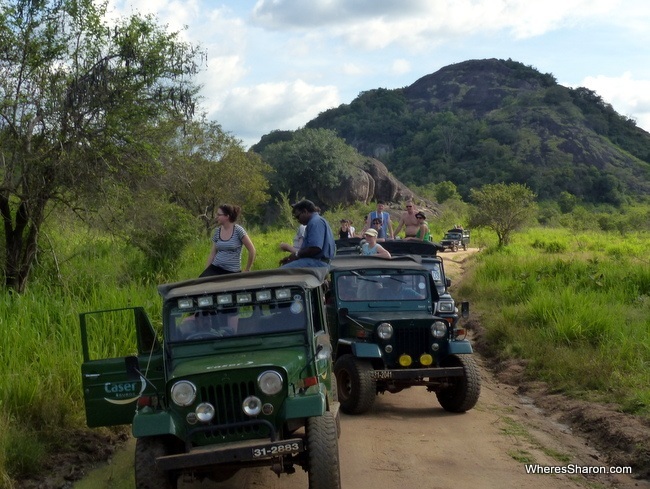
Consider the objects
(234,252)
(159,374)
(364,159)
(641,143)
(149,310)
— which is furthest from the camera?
(641,143)

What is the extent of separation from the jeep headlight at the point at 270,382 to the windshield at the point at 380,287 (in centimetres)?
430

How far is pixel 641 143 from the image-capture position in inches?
4114

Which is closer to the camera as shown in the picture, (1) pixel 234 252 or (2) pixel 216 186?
(1) pixel 234 252

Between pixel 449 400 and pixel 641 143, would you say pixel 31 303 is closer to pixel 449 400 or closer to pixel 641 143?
pixel 449 400

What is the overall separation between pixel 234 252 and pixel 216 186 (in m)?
19.5

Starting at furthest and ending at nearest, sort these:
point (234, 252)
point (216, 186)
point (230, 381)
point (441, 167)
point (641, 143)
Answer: point (641, 143) < point (441, 167) < point (216, 186) < point (234, 252) < point (230, 381)

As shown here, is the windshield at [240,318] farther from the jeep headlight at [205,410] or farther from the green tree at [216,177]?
the green tree at [216,177]

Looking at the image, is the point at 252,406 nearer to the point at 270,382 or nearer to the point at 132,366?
the point at 270,382

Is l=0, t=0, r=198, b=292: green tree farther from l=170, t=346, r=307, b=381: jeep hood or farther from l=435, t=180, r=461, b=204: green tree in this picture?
l=435, t=180, r=461, b=204: green tree

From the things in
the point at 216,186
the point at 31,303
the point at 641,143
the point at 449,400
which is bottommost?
the point at 449,400

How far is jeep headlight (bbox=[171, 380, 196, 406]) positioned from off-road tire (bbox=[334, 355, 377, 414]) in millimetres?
3182

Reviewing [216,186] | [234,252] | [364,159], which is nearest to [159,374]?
[234,252]

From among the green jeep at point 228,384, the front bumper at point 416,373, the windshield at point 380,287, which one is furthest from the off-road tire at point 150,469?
the windshield at point 380,287

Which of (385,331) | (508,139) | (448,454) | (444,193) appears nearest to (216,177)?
(385,331)
